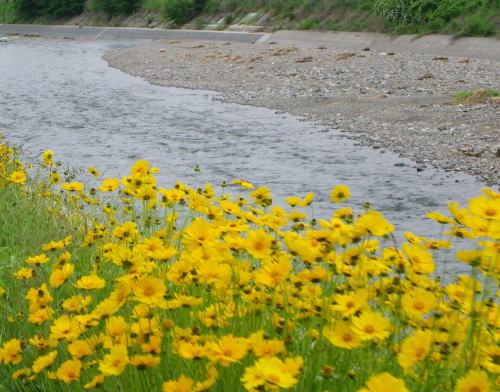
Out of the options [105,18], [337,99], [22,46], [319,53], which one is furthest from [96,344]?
[105,18]

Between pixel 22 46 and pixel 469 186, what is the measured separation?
31177 millimetres

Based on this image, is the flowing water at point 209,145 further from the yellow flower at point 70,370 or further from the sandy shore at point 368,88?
the yellow flower at point 70,370

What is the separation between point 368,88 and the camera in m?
15.5

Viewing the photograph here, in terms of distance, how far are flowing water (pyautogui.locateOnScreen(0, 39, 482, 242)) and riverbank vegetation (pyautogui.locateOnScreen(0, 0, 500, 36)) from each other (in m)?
9.41

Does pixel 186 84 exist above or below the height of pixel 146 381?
below

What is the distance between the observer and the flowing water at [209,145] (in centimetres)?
820

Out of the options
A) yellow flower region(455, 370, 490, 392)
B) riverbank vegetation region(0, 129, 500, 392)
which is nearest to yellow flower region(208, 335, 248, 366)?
riverbank vegetation region(0, 129, 500, 392)

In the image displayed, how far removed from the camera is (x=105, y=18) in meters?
45.8

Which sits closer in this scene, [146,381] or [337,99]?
[146,381]

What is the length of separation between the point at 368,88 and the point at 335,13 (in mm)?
13990

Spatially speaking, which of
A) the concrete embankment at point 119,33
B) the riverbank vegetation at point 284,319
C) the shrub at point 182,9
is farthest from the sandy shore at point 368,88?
the shrub at point 182,9

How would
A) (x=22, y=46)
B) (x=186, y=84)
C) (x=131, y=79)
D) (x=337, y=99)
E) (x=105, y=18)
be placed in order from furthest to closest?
(x=105, y=18), (x=22, y=46), (x=131, y=79), (x=186, y=84), (x=337, y=99)

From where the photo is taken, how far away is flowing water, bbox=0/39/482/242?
8.20m

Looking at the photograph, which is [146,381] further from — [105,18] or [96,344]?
[105,18]
